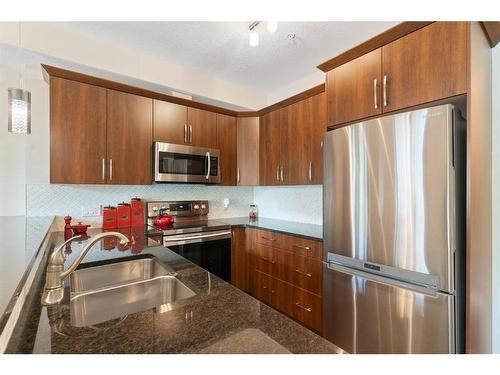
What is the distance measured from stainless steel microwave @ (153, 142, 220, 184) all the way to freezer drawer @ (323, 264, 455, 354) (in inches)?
63.8

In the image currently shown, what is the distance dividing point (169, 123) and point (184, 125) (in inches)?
6.5

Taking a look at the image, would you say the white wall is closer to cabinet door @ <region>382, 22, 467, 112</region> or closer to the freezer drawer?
cabinet door @ <region>382, 22, 467, 112</region>

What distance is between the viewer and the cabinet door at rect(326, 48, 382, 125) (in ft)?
5.17

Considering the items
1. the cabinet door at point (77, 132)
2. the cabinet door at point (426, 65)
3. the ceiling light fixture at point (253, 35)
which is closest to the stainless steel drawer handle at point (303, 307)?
the cabinet door at point (426, 65)

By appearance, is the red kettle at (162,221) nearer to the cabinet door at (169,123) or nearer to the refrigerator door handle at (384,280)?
the cabinet door at (169,123)

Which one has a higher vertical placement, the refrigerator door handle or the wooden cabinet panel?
the wooden cabinet panel

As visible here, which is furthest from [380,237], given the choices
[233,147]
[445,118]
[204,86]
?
[204,86]

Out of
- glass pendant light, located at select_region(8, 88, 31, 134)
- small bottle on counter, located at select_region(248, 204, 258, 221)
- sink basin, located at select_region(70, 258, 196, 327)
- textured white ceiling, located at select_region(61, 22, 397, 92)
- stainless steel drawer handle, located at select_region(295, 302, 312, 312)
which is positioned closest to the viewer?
sink basin, located at select_region(70, 258, 196, 327)

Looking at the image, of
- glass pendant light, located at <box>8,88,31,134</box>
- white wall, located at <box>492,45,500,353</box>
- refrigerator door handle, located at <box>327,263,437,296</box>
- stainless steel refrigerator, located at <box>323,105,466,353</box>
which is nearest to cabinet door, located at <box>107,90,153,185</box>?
glass pendant light, located at <box>8,88,31,134</box>

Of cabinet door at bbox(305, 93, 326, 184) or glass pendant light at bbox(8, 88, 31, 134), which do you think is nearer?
glass pendant light at bbox(8, 88, 31, 134)

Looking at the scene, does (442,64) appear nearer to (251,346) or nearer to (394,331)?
(394,331)

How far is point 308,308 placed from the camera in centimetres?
211

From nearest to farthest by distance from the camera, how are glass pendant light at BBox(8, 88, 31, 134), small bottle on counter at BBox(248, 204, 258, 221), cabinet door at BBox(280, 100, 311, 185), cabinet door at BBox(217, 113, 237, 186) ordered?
1. glass pendant light at BBox(8, 88, 31, 134)
2. cabinet door at BBox(280, 100, 311, 185)
3. cabinet door at BBox(217, 113, 237, 186)
4. small bottle on counter at BBox(248, 204, 258, 221)
